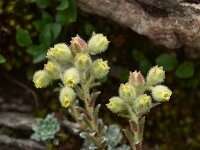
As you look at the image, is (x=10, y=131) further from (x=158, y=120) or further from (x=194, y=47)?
(x=194, y=47)

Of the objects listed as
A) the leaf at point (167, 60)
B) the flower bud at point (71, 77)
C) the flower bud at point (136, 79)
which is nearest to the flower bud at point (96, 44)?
the flower bud at point (71, 77)

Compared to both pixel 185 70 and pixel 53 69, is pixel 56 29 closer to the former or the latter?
pixel 53 69

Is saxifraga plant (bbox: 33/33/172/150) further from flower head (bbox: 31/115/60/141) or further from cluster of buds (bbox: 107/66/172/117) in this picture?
flower head (bbox: 31/115/60/141)

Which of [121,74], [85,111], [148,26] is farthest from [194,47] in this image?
[85,111]

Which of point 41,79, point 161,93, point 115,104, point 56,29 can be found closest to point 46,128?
point 41,79

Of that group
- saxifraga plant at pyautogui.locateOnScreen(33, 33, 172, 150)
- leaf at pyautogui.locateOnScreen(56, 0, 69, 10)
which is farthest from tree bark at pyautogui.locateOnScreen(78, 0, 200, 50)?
saxifraga plant at pyautogui.locateOnScreen(33, 33, 172, 150)

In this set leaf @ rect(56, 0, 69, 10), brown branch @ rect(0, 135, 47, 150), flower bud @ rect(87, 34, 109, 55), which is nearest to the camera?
flower bud @ rect(87, 34, 109, 55)
